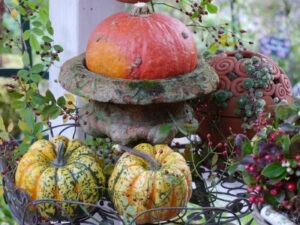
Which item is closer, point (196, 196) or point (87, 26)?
point (196, 196)

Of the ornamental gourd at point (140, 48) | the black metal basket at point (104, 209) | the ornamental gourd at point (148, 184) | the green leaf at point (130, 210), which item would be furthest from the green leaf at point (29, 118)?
the green leaf at point (130, 210)

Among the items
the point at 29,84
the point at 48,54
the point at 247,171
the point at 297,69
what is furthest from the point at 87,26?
the point at 297,69

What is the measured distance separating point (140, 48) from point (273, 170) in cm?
49

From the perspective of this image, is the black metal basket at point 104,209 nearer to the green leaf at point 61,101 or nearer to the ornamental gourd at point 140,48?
the green leaf at point 61,101

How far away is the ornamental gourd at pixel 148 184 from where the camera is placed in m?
0.94

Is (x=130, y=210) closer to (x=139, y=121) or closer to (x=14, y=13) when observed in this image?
(x=139, y=121)

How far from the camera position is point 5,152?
A: 1179mm

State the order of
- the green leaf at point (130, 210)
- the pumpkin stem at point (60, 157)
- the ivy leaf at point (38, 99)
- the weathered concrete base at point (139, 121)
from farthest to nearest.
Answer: the ivy leaf at point (38, 99)
the weathered concrete base at point (139, 121)
the pumpkin stem at point (60, 157)
the green leaf at point (130, 210)

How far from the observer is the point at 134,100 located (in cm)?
102

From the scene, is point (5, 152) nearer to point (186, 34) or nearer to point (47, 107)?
point (47, 107)

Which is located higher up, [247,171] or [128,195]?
[247,171]

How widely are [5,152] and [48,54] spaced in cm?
36

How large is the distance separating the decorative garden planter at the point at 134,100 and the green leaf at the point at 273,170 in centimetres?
34

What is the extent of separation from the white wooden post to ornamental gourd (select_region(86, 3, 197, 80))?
27cm
